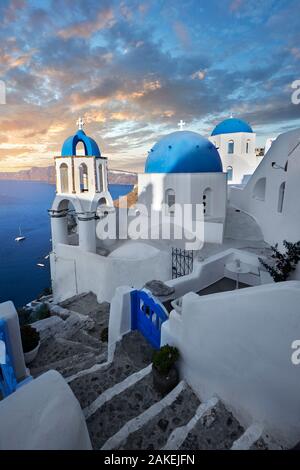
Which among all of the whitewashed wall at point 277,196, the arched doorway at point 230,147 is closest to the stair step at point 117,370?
the whitewashed wall at point 277,196

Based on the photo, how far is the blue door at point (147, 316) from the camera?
6309 millimetres

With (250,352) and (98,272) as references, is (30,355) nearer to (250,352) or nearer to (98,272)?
(250,352)

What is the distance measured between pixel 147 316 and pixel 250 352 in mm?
3213

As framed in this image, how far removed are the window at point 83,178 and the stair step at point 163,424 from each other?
500 inches

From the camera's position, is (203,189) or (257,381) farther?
(203,189)

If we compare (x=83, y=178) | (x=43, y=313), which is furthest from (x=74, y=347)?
(x=83, y=178)

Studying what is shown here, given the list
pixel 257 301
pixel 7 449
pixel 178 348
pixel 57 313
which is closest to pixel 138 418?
pixel 178 348

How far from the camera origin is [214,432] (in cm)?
418

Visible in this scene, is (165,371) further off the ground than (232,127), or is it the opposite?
(232,127)

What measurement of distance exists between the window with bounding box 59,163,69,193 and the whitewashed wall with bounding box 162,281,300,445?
12455mm

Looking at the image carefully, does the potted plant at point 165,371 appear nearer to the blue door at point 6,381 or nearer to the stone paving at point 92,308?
the blue door at point 6,381

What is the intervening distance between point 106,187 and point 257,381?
14156 mm

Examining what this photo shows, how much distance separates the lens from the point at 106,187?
53.3ft

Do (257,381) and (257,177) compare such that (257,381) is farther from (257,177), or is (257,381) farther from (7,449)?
(257,177)
